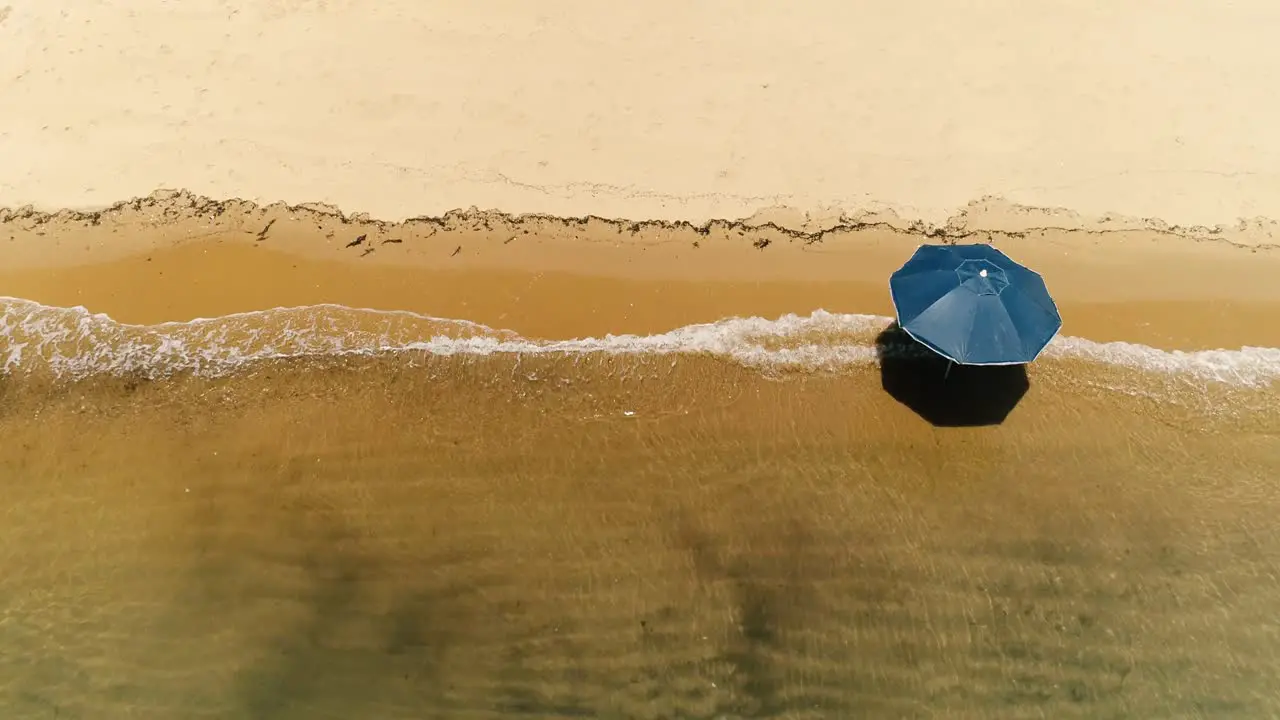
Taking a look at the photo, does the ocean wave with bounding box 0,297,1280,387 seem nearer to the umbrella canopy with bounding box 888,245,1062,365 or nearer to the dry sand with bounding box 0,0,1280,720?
the dry sand with bounding box 0,0,1280,720

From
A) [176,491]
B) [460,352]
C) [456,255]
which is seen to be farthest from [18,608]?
[456,255]

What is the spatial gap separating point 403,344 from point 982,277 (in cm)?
720

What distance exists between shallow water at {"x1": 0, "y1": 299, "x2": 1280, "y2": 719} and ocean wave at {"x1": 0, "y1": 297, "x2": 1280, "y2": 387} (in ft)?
0.23

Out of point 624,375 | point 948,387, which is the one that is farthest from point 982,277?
point 624,375

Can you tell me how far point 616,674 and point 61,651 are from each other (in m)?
6.37

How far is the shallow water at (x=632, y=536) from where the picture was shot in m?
7.44

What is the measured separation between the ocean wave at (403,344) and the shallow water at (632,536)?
0.23 feet

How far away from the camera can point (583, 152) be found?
10039mm

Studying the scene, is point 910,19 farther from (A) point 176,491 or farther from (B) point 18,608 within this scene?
(B) point 18,608

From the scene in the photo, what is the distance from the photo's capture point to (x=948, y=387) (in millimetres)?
8672

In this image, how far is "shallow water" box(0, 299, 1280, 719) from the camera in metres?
7.44

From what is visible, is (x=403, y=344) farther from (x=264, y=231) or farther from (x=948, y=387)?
(x=948, y=387)

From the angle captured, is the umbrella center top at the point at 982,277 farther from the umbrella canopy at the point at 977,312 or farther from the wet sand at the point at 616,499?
the wet sand at the point at 616,499

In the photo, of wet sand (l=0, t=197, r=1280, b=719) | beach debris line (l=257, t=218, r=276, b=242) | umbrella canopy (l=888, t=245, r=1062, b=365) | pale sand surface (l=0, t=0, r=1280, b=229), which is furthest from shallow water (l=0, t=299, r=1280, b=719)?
pale sand surface (l=0, t=0, r=1280, b=229)
